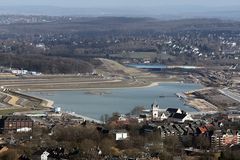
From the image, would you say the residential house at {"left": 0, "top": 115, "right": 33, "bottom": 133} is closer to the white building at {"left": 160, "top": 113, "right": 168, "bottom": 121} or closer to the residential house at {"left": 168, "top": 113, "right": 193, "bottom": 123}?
the white building at {"left": 160, "top": 113, "right": 168, "bottom": 121}

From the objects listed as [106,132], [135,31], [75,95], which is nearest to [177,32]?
[135,31]

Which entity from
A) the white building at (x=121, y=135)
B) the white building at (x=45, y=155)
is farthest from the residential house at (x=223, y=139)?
the white building at (x=45, y=155)

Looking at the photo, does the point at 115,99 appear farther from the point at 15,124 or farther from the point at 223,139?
the point at 223,139

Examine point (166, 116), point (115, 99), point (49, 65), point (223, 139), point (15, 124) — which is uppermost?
point (223, 139)

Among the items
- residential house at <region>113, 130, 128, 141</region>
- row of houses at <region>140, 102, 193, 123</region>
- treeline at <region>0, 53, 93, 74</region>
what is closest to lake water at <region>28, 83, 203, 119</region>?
row of houses at <region>140, 102, 193, 123</region>

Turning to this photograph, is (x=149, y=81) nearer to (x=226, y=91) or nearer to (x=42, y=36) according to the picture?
(x=226, y=91)

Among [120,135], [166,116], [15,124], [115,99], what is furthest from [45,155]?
[115,99]

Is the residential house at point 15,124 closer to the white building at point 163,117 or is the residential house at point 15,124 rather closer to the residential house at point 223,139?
the white building at point 163,117

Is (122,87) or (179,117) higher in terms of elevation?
(179,117)
